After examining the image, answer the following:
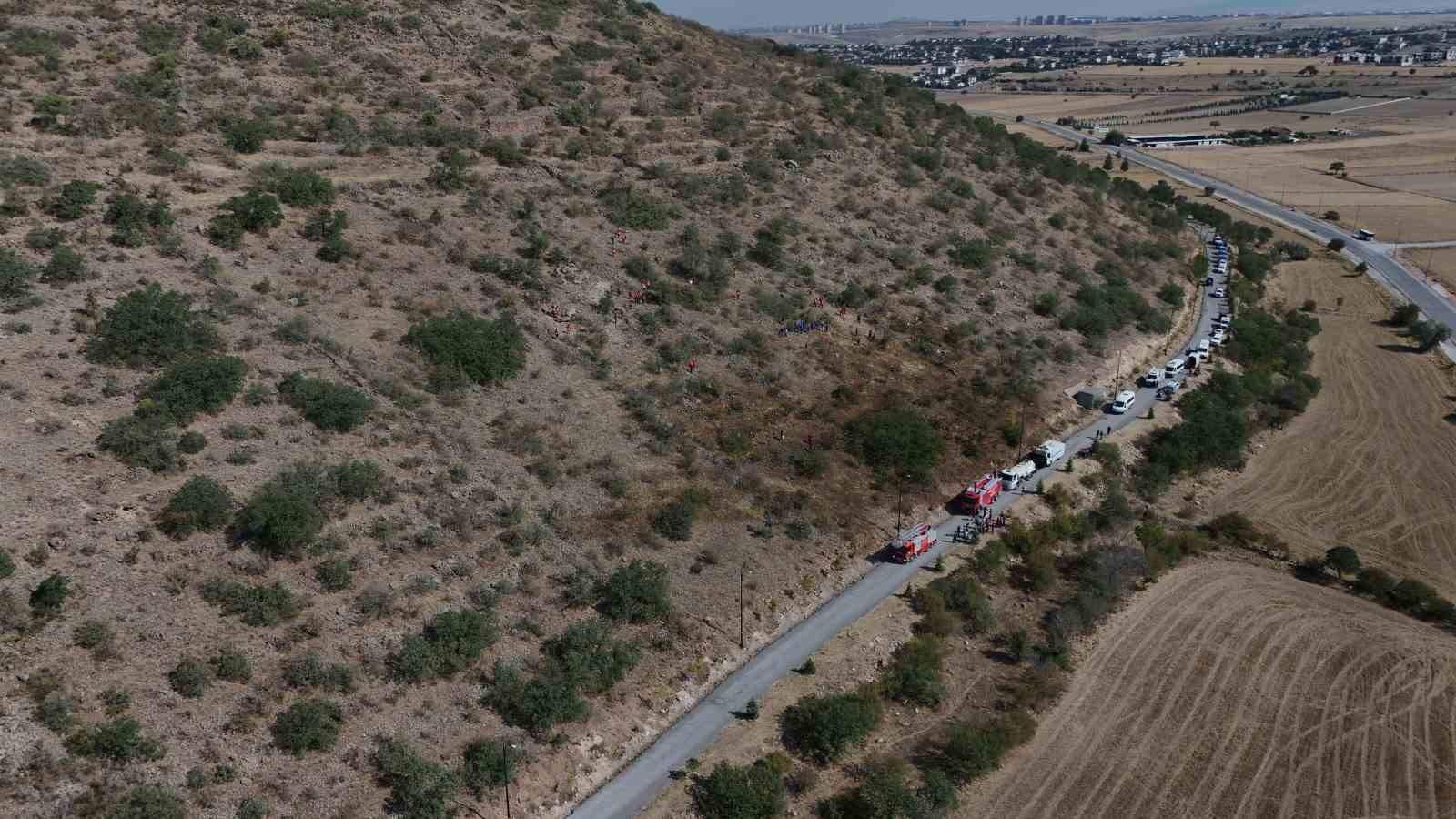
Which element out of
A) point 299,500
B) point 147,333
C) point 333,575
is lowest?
point 333,575

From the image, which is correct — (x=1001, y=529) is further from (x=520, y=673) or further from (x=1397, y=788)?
(x=520, y=673)

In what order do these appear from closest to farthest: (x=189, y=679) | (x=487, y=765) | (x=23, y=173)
Result: (x=189, y=679), (x=487, y=765), (x=23, y=173)

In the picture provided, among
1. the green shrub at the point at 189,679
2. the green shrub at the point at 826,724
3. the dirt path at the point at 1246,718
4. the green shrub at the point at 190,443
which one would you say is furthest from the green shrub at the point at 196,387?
the dirt path at the point at 1246,718

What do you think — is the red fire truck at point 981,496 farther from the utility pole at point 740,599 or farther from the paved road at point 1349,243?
the paved road at point 1349,243

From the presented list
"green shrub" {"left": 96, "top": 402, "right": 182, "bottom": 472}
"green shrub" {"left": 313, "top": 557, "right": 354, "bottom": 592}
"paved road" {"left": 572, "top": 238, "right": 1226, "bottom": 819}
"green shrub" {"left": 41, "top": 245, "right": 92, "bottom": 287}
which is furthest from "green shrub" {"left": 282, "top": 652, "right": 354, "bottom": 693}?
"green shrub" {"left": 41, "top": 245, "right": 92, "bottom": 287}

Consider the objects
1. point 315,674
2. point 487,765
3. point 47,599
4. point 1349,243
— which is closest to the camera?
point 487,765

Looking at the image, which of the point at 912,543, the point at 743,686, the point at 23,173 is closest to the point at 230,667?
the point at 743,686

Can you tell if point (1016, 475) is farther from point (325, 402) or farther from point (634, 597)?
point (325, 402)

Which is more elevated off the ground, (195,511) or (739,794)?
(195,511)
